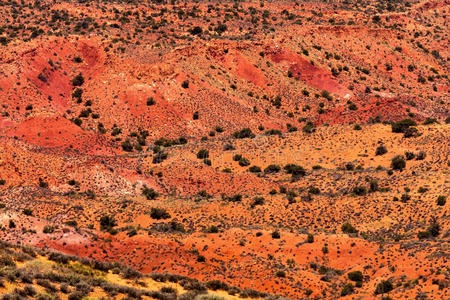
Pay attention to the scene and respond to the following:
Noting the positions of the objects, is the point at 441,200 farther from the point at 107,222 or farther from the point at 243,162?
the point at 107,222

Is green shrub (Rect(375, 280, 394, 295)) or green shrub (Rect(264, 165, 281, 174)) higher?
green shrub (Rect(375, 280, 394, 295))

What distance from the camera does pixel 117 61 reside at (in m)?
95.8

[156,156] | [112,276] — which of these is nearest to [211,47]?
[156,156]

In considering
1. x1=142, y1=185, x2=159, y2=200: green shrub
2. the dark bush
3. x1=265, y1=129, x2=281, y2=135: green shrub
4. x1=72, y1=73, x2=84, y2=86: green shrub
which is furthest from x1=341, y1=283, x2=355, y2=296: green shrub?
x1=72, y1=73, x2=84, y2=86: green shrub

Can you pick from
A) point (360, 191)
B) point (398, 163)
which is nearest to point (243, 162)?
point (360, 191)

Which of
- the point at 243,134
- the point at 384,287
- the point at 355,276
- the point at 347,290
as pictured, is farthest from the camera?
the point at 243,134

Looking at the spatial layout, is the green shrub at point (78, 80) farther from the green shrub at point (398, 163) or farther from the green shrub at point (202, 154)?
the green shrub at point (398, 163)

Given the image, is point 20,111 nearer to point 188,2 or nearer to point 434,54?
point 188,2

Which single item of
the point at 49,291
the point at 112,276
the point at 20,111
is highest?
the point at 49,291

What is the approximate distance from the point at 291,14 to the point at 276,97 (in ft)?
91.3

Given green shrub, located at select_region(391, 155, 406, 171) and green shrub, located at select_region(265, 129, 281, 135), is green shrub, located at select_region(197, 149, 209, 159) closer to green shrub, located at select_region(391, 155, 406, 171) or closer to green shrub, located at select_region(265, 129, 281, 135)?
Answer: green shrub, located at select_region(265, 129, 281, 135)

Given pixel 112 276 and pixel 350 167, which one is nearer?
pixel 112 276

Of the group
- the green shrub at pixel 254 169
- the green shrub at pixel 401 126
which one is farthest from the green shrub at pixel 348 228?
the green shrub at pixel 401 126

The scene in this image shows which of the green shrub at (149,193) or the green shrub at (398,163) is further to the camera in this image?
the green shrub at (398,163)
